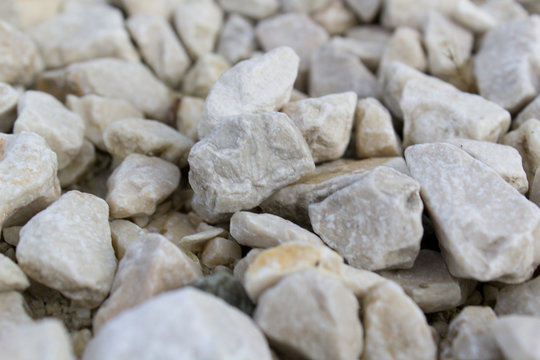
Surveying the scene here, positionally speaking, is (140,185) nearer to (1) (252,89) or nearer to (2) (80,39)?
(1) (252,89)

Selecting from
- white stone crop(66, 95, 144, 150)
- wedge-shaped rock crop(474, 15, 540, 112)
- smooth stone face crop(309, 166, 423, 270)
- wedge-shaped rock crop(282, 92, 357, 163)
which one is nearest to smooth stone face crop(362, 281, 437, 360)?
smooth stone face crop(309, 166, 423, 270)

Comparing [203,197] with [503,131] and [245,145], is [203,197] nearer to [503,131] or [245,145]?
[245,145]

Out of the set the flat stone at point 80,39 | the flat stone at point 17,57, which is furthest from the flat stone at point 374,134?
the flat stone at point 17,57

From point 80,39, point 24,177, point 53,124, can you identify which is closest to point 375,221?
point 24,177

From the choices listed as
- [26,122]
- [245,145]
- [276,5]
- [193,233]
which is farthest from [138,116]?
[276,5]

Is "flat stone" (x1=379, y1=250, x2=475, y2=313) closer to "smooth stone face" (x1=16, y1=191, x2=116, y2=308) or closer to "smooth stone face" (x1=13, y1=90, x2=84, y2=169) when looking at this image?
"smooth stone face" (x1=16, y1=191, x2=116, y2=308)

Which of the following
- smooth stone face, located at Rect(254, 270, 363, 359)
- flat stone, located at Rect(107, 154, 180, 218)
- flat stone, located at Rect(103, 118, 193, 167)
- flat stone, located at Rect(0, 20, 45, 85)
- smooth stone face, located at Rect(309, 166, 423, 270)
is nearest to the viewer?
smooth stone face, located at Rect(254, 270, 363, 359)

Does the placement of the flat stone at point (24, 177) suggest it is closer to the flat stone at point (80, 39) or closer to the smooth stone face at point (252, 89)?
the smooth stone face at point (252, 89)
